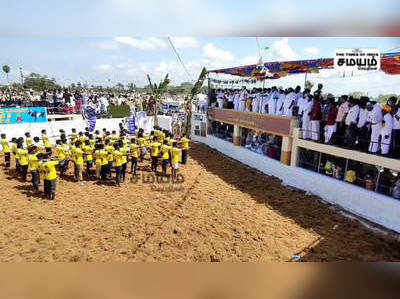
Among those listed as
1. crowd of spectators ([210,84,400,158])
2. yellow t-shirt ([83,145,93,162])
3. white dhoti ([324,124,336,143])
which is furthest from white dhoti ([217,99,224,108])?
yellow t-shirt ([83,145,93,162])

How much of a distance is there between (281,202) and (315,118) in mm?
2875

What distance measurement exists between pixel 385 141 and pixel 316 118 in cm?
247

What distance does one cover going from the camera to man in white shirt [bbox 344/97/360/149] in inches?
343

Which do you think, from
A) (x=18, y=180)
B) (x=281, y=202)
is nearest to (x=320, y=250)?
(x=281, y=202)

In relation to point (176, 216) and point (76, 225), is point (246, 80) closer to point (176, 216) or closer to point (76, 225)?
point (176, 216)

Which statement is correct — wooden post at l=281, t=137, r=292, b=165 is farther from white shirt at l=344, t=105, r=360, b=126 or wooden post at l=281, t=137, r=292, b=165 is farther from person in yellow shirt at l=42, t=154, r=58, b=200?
person in yellow shirt at l=42, t=154, r=58, b=200

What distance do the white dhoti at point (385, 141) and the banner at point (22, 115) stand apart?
14.6 metres

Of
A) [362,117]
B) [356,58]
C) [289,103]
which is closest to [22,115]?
[289,103]

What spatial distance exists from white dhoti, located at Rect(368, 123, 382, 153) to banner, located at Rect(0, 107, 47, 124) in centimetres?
1436

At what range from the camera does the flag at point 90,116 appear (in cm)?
1627

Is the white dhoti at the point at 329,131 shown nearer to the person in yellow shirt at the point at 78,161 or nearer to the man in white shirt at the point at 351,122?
the man in white shirt at the point at 351,122

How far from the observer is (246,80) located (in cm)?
1675

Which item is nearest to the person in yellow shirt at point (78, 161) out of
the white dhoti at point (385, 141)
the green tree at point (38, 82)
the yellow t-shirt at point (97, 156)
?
the yellow t-shirt at point (97, 156)

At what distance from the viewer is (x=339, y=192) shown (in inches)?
356
